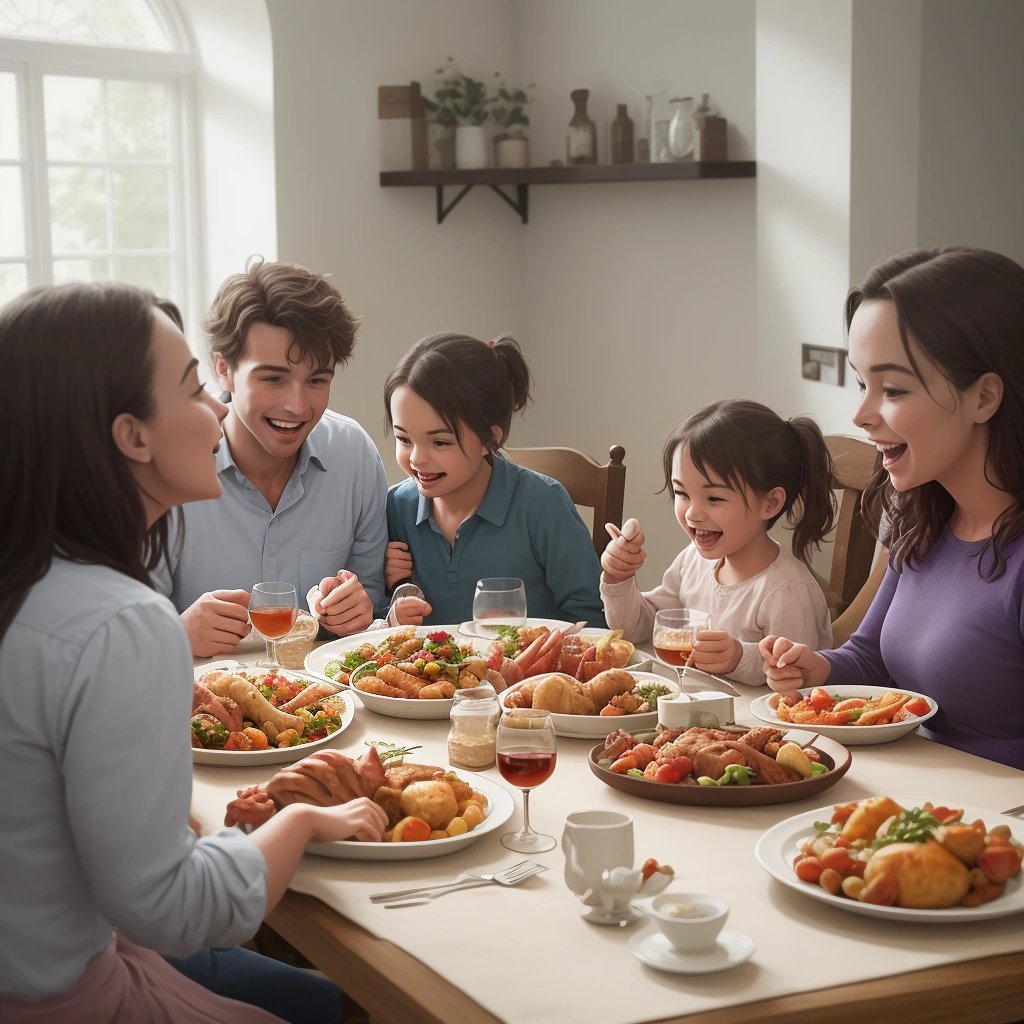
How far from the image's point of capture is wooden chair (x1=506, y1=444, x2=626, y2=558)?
3.29m

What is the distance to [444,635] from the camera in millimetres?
2234

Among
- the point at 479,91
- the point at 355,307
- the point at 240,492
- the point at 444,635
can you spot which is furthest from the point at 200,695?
the point at 479,91

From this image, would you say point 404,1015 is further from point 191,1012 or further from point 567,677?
point 567,677

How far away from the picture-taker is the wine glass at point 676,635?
82.8 inches

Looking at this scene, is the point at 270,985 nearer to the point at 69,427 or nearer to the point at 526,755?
the point at 526,755

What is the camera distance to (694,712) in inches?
74.9

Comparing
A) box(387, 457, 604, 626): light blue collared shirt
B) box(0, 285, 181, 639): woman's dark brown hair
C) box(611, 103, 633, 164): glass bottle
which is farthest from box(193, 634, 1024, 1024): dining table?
box(611, 103, 633, 164): glass bottle

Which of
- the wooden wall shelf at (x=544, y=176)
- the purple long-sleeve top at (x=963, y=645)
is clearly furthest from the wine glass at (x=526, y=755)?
the wooden wall shelf at (x=544, y=176)

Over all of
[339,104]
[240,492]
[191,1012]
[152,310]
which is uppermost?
[339,104]

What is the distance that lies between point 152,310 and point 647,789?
0.86m

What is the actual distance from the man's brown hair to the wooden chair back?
1145 mm

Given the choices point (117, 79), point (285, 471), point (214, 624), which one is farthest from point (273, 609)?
point (117, 79)

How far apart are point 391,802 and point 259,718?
414 millimetres

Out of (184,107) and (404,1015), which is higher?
(184,107)
